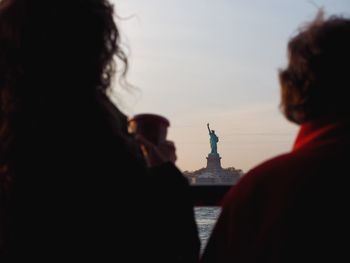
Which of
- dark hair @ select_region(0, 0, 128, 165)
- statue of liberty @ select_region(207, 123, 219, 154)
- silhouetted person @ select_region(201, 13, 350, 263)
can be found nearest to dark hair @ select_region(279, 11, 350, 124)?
silhouetted person @ select_region(201, 13, 350, 263)

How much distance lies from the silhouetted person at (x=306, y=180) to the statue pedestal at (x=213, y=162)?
6035 cm

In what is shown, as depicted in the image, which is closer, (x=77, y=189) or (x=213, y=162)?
(x=77, y=189)

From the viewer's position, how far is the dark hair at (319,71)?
5.10ft

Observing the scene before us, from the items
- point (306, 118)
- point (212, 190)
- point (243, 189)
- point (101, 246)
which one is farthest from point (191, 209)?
point (212, 190)

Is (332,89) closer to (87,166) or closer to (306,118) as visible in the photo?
(306,118)

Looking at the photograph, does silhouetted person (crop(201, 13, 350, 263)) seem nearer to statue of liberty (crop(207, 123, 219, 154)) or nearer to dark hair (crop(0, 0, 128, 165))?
dark hair (crop(0, 0, 128, 165))

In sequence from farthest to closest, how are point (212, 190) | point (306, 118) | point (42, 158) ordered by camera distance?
point (212, 190), point (306, 118), point (42, 158)

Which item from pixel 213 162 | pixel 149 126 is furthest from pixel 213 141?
pixel 149 126

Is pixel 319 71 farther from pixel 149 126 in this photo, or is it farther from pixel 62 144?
pixel 62 144

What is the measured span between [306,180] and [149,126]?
528mm

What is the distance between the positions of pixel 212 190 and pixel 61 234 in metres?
0.81

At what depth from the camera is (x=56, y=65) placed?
149cm

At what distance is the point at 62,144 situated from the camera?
1.48 metres

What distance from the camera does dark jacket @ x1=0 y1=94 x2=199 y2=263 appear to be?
1.47 metres
